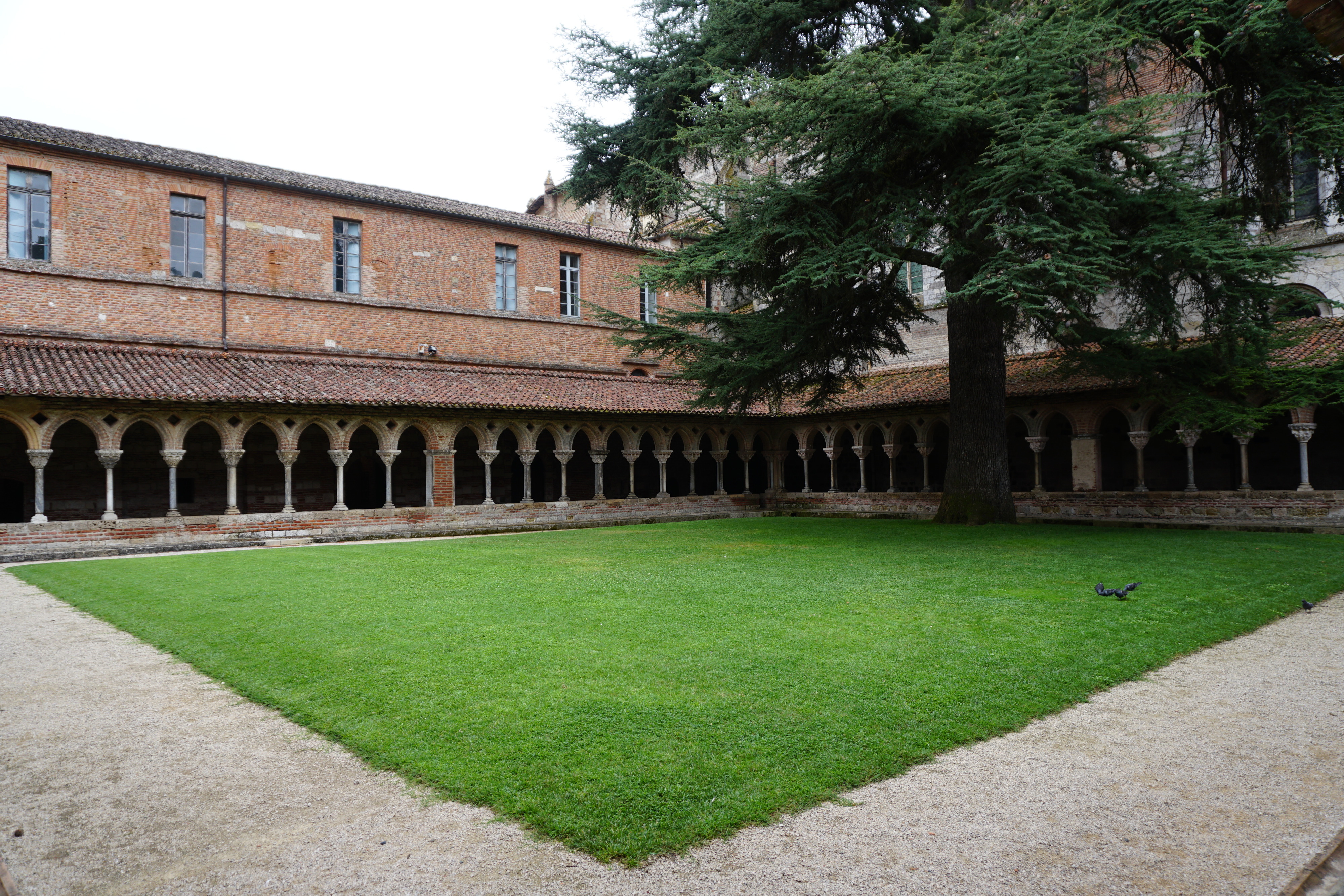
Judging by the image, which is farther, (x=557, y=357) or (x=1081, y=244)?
(x=557, y=357)

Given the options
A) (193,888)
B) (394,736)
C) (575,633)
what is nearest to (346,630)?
(575,633)

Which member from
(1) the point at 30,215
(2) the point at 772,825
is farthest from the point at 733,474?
(2) the point at 772,825

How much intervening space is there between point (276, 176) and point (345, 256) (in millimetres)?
2403

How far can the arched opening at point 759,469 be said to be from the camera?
23.5 meters

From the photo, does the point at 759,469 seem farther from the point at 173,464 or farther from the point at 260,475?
the point at 173,464

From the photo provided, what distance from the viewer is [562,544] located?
13398 millimetres

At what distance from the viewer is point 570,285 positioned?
25.1 metres

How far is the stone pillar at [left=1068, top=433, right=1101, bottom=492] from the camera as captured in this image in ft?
55.8

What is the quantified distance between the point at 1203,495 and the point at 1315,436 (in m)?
4.01

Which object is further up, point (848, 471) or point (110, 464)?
point (110, 464)

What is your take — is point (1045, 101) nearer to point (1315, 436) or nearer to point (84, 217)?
point (1315, 436)

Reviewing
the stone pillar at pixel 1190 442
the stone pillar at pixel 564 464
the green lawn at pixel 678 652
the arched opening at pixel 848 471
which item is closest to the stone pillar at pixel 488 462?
the stone pillar at pixel 564 464

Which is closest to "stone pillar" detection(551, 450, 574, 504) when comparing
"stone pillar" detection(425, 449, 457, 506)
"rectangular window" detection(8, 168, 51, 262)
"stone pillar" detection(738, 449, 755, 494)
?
"stone pillar" detection(425, 449, 457, 506)

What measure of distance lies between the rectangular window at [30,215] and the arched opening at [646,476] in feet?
49.5
